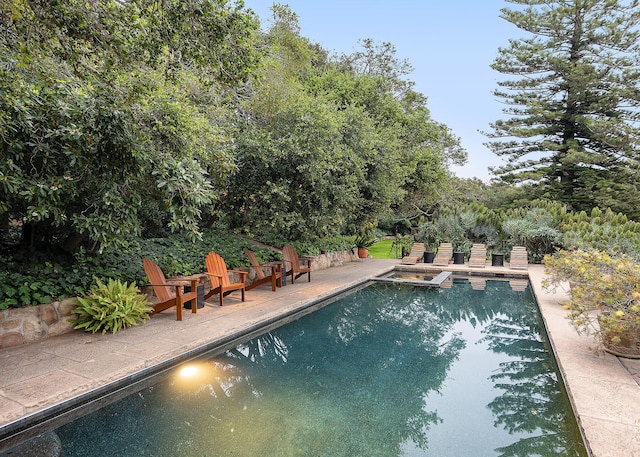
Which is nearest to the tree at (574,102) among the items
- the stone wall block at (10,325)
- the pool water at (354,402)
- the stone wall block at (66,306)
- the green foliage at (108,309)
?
the pool water at (354,402)

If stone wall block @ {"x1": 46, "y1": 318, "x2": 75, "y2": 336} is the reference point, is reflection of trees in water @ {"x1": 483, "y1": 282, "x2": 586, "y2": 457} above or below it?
below

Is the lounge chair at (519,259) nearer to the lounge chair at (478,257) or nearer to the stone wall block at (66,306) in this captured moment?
the lounge chair at (478,257)

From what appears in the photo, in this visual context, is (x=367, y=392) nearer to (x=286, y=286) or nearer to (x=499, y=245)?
(x=286, y=286)

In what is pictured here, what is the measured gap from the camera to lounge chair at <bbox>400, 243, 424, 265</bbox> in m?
13.2

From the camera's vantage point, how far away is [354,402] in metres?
3.89

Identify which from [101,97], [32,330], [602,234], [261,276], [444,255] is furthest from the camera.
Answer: [444,255]

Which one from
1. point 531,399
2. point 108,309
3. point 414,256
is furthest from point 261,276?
point 414,256

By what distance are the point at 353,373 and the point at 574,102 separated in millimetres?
22349

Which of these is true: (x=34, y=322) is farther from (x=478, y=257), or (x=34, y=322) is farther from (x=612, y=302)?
(x=478, y=257)

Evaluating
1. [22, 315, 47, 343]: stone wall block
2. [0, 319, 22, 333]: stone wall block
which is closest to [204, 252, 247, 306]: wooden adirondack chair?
[22, 315, 47, 343]: stone wall block

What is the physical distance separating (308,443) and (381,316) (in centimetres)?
429

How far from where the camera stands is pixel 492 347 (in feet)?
18.8

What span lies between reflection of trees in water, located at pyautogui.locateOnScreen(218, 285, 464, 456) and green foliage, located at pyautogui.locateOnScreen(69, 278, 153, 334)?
5.03 feet

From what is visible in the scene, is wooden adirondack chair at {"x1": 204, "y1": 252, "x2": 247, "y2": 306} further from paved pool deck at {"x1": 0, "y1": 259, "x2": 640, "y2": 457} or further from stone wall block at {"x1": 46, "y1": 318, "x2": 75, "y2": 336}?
stone wall block at {"x1": 46, "y1": 318, "x2": 75, "y2": 336}
